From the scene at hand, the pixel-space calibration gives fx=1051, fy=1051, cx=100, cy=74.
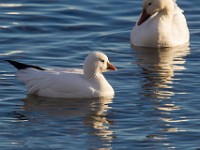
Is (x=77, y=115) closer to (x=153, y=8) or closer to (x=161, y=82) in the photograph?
(x=161, y=82)

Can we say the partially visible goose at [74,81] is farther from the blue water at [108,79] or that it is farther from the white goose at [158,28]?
the white goose at [158,28]

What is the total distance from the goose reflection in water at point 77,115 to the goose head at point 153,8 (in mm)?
3502

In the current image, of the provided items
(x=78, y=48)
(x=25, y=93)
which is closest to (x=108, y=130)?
(x=25, y=93)

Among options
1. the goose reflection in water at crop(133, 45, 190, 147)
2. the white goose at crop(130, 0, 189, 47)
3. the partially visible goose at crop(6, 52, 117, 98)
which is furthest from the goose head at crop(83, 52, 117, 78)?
the white goose at crop(130, 0, 189, 47)

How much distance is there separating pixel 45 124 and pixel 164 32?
5000mm

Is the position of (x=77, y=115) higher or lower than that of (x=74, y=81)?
lower

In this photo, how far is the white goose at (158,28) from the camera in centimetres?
1759

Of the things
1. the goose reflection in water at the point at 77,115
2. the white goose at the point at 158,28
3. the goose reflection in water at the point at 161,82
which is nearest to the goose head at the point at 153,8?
the white goose at the point at 158,28

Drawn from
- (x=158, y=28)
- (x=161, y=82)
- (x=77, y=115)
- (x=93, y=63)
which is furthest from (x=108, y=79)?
(x=158, y=28)

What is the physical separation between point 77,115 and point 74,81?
2.64 feet

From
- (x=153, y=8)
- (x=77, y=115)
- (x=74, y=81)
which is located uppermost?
(x=153, y=8)

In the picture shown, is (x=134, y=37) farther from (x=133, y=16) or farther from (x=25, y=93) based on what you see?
(x=25, y=93)

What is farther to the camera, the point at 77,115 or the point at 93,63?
the point at 93,63

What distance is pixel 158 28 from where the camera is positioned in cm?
1766
